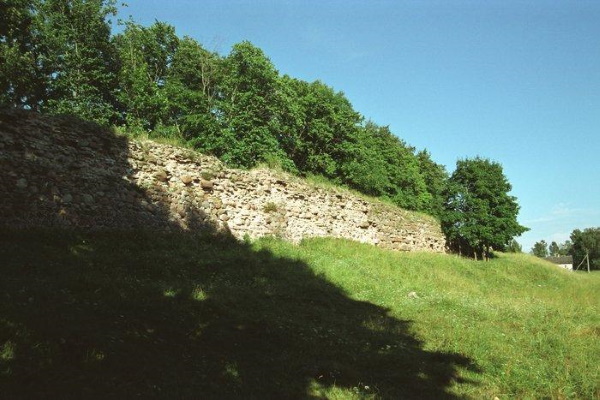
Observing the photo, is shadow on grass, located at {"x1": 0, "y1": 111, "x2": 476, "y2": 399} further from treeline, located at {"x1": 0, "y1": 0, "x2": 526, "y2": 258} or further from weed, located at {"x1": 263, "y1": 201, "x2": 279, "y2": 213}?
treeline, located at {"x1": 0, "y1": 0, "x2": 526, "y2": 258}

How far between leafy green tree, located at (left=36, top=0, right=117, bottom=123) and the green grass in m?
17.0

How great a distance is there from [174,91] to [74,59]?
6.60 meters

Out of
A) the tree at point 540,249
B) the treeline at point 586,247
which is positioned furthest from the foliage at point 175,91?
the tree at point 540,249

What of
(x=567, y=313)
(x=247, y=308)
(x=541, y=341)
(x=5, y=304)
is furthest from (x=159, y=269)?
(x=567, y=313)

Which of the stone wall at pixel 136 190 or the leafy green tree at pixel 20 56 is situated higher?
the leafy green tree at pixel 20 56

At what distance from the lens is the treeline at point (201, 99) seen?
79.0 feet

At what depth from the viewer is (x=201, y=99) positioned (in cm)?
2866

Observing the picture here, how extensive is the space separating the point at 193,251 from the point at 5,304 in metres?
6.85

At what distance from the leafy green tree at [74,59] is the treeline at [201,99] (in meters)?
0.07

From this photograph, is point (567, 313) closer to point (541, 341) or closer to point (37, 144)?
point (541, 341)

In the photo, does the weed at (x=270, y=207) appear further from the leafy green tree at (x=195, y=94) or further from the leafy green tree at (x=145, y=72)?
the leafy green tree at (x=145, y=72)

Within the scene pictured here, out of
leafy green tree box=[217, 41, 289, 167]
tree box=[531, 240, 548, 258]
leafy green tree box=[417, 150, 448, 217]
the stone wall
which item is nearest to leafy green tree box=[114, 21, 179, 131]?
leafy green tree box=[217, 41, 289, 167]

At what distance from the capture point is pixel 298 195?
1847 centimetres

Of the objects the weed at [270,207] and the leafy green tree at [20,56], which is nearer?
the weed at [270,207]
